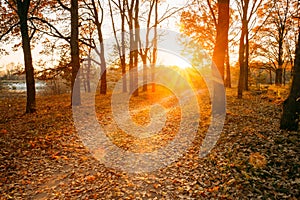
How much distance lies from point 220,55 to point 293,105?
16.0 ft

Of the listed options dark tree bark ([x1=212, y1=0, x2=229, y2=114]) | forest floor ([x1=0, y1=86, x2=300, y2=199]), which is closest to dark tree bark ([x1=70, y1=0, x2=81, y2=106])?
forest floor ([x1=0, y1=86, x2=300, y2=199])

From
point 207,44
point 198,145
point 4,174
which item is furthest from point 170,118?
point 207,44

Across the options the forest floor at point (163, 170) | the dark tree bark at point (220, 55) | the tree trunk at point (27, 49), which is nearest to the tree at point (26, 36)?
the tree trunk at point (27, 49)

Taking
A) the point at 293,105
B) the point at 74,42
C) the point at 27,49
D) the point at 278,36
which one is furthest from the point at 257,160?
the point at 278,36

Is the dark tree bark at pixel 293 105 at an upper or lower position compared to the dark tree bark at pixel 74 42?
lower

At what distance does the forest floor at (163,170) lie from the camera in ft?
16.3

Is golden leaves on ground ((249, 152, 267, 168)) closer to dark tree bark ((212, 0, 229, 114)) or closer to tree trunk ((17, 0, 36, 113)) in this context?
dark tree bark ((212, 0, 229, 114))

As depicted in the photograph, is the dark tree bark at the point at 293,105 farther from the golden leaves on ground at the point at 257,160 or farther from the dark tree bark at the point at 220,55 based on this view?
the dark tree bark at the point at 220,55

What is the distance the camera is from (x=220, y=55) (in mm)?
11469

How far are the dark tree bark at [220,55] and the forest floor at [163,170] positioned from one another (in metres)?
3.13

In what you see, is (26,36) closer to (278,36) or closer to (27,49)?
(27,49)

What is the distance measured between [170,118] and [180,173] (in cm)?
611

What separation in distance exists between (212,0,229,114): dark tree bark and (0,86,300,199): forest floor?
3.13m

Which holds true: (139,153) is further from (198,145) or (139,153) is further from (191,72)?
(191,72)
